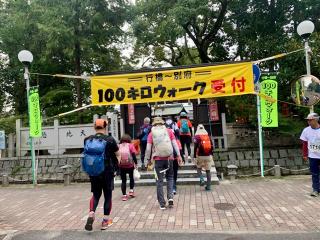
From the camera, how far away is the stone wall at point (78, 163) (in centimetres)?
1316

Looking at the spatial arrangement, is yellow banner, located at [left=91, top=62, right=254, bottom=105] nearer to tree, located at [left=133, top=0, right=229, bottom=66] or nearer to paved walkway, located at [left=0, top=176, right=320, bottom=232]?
paved walkway, located at [left=0, top=176, right=320, bottom=232]

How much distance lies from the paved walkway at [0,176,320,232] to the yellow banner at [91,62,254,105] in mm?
3239

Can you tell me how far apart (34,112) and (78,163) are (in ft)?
9.41

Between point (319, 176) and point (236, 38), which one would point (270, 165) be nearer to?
point (319, 176)

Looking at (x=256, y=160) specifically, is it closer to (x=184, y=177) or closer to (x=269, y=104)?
(x=269, y=104)

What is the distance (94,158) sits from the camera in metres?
5.55

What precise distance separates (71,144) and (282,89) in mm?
9205

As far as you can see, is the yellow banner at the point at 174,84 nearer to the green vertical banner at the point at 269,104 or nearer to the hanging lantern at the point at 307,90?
the green vertical banner at the point at 269,104

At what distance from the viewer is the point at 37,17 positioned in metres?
16.8

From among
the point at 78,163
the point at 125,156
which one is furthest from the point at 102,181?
the point at 78,163

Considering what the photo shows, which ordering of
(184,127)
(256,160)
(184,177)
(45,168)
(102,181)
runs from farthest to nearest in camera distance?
(45,168) → (256,160) → (184,127) → (184,177) → (102,181)

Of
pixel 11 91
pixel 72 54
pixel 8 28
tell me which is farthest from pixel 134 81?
pixel 11 91

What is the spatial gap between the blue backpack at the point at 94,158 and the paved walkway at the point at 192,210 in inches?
44.6

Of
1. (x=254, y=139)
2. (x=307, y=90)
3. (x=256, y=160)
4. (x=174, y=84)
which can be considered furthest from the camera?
(x=254, y=139)
